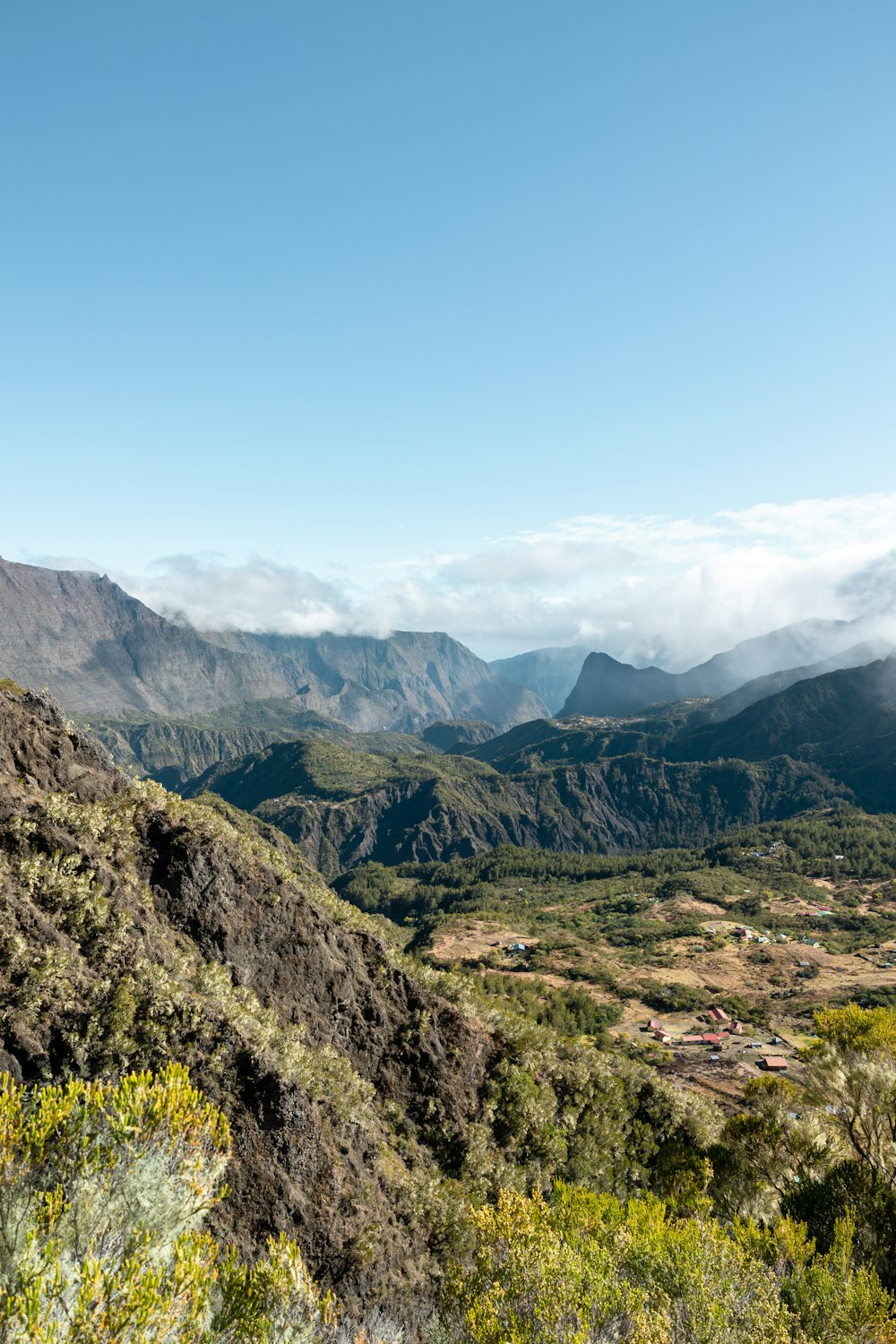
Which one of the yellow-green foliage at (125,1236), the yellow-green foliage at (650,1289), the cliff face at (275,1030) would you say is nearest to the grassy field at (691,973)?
the cliff face at (275,1030)

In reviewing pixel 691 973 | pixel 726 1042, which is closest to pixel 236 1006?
pixel 726 1042

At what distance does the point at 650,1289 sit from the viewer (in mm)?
22359

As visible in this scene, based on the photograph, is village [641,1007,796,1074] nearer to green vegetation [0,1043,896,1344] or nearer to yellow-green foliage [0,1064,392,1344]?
green vegetation [0,1043,896,1344]

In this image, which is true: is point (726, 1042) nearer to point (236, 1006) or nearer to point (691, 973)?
point (691, 973)

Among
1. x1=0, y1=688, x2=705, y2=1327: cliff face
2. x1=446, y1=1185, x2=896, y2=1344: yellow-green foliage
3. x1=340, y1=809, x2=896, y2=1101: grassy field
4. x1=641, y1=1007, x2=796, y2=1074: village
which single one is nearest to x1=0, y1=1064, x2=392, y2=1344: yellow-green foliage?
x1=446, y1=1185, x2=896, y2=1344: yellow-green foliage

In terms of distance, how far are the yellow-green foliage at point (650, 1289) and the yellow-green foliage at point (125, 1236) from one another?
6.79 meters

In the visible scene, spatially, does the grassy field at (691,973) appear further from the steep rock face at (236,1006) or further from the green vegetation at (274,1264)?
the green vegetation at (274,1264)

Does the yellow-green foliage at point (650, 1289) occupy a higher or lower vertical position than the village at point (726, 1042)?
higher

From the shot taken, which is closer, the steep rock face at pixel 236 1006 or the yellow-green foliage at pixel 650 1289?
the yellow-green foliage at pixel 650 1289

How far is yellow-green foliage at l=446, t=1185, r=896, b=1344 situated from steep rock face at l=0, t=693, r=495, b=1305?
6.59 meters

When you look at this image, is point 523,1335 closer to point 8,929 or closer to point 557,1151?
point 8,929

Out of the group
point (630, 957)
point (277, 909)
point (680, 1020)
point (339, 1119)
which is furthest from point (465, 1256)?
point (630, 957)

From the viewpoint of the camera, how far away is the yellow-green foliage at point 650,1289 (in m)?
20.0

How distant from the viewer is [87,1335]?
40.7 feet
